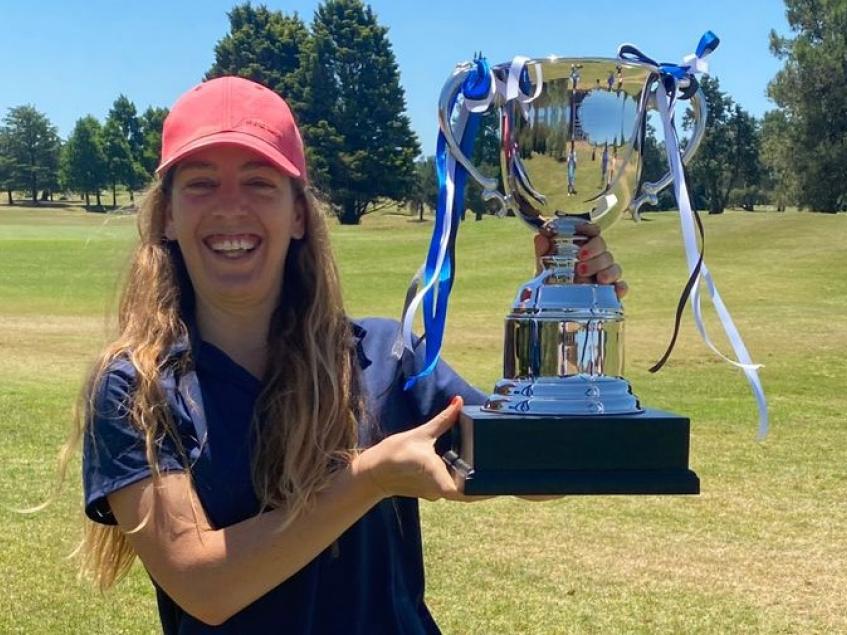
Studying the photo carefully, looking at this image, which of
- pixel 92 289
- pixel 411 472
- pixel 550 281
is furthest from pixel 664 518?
pixel 92 289

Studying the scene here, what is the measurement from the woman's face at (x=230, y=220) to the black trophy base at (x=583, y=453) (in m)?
0.47

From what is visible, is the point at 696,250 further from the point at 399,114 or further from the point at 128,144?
the point at 128,144

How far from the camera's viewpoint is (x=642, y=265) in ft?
90.9

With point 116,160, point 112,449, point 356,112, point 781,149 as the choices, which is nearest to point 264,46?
point 356,112

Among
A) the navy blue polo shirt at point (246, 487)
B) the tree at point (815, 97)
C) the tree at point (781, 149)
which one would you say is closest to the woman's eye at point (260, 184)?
the navy blue polo shirt at point (246, 487)

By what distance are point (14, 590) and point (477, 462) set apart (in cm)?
421

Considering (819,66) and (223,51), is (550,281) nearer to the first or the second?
(819,66)

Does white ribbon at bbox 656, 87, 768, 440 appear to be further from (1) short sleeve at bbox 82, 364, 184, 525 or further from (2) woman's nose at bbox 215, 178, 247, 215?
(1) short sleeve at bbox 82, 364, 184, 525

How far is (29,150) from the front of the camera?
91.5 metres

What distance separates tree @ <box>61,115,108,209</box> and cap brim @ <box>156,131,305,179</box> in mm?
85077

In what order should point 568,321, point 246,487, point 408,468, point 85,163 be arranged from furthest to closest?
point 85,163
point 568,321
point 246,487
point 408,468

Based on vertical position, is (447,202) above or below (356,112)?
below

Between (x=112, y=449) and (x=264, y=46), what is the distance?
66.4 meters

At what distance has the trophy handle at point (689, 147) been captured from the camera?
218cm
